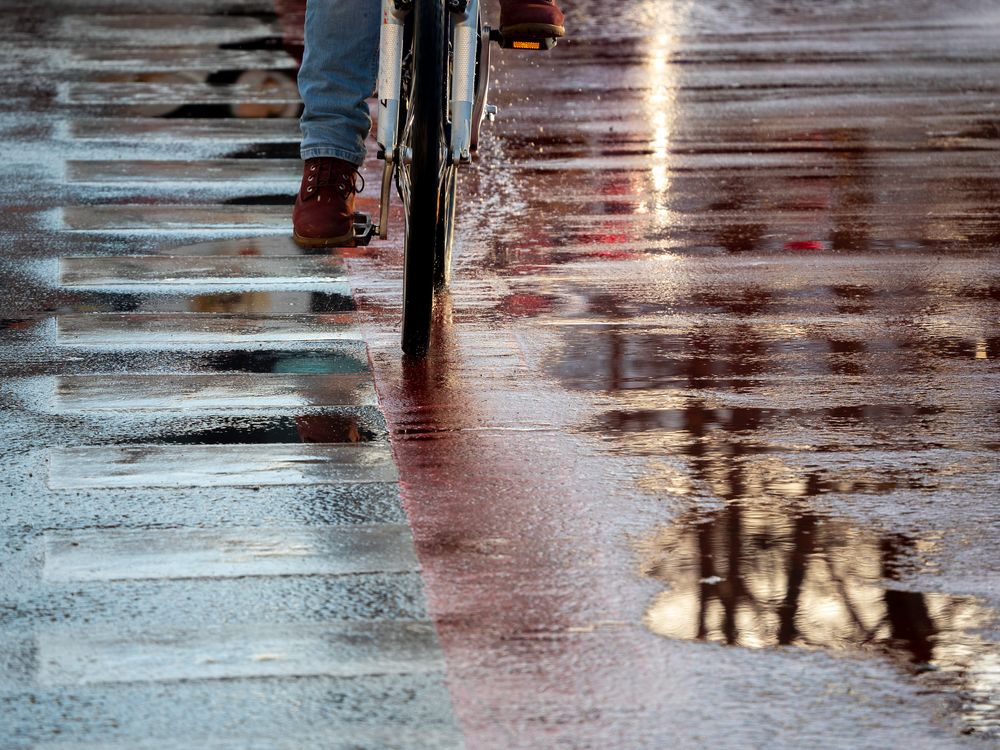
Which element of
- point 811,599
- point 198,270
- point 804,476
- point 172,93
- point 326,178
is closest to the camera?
point 811,599

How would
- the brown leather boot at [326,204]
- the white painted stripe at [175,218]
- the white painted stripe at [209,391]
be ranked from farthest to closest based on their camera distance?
the white painted stripe at [175,218]
the brown leather boot at [326,204]
the white painted stripe at [209,391]

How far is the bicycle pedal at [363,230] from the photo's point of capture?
195 inches

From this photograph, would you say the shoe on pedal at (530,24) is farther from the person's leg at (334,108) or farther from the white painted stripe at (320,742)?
the white painted stripe at (320,742)

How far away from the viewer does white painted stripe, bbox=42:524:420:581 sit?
314 cm

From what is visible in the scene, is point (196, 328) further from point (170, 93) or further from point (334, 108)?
point (170, 93)

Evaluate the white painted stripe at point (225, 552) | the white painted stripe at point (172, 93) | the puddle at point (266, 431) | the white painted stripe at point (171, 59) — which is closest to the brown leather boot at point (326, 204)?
the puddle at point (266, 431)

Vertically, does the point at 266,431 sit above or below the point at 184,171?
below

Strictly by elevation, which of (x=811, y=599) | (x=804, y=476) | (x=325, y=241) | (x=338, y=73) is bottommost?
(x=811, y=599)

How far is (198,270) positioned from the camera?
5.43 meters

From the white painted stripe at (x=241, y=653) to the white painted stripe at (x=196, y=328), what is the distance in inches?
72.0

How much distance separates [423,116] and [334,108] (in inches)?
25.8

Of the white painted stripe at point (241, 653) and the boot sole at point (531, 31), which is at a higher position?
the boot sole at point (531, 31)

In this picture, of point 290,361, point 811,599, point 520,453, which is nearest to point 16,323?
point 290,361

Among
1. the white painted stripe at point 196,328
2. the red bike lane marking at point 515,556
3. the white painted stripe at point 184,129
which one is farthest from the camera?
the white painted stripe at point 184,129
